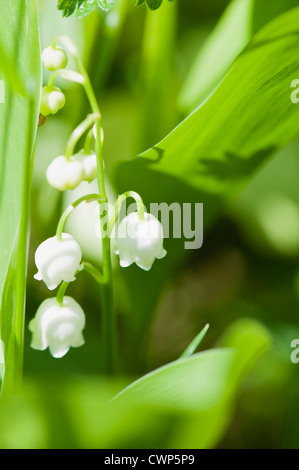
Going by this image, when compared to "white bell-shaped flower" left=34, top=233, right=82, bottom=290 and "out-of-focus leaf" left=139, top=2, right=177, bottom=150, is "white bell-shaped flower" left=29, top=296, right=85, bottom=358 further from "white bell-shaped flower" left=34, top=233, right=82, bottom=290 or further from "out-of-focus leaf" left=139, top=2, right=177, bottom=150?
"out-of-focus leaf" left=139, top=2, right=177, bottom=150

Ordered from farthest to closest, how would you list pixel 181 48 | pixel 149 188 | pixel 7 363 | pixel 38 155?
1. pixel 181 48
2. pixel 38 155
3. pixel 149 188
4. pixel 7 363

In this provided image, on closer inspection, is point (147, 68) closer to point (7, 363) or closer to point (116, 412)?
point (7, 363)

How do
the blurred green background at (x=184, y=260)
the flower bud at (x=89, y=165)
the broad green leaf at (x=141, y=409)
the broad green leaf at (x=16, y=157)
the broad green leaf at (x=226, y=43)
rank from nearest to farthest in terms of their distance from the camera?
the broad green leaf at (x=141, y=409) → the broad green leaf at (x=16, y=157) → the flower bud at (x=89, y=165) → the broad green leaf at (x=226, y=43) → the blurred green background at (x=184, y=260)

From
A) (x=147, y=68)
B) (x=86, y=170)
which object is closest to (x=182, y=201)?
(x=86, y=170)

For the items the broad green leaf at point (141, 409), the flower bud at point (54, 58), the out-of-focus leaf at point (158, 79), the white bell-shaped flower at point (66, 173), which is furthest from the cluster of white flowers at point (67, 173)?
the out-of-focus leaf at point (158, 79)

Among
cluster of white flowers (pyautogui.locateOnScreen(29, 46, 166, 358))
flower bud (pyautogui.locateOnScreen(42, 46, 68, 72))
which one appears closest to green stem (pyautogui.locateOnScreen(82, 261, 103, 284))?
cluster of white flowers (pyautogui.locateOnScreen(29, 46, 166, 358))

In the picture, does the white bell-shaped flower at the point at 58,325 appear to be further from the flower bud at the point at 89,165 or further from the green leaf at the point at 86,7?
the green leaf at the point at 86,7
